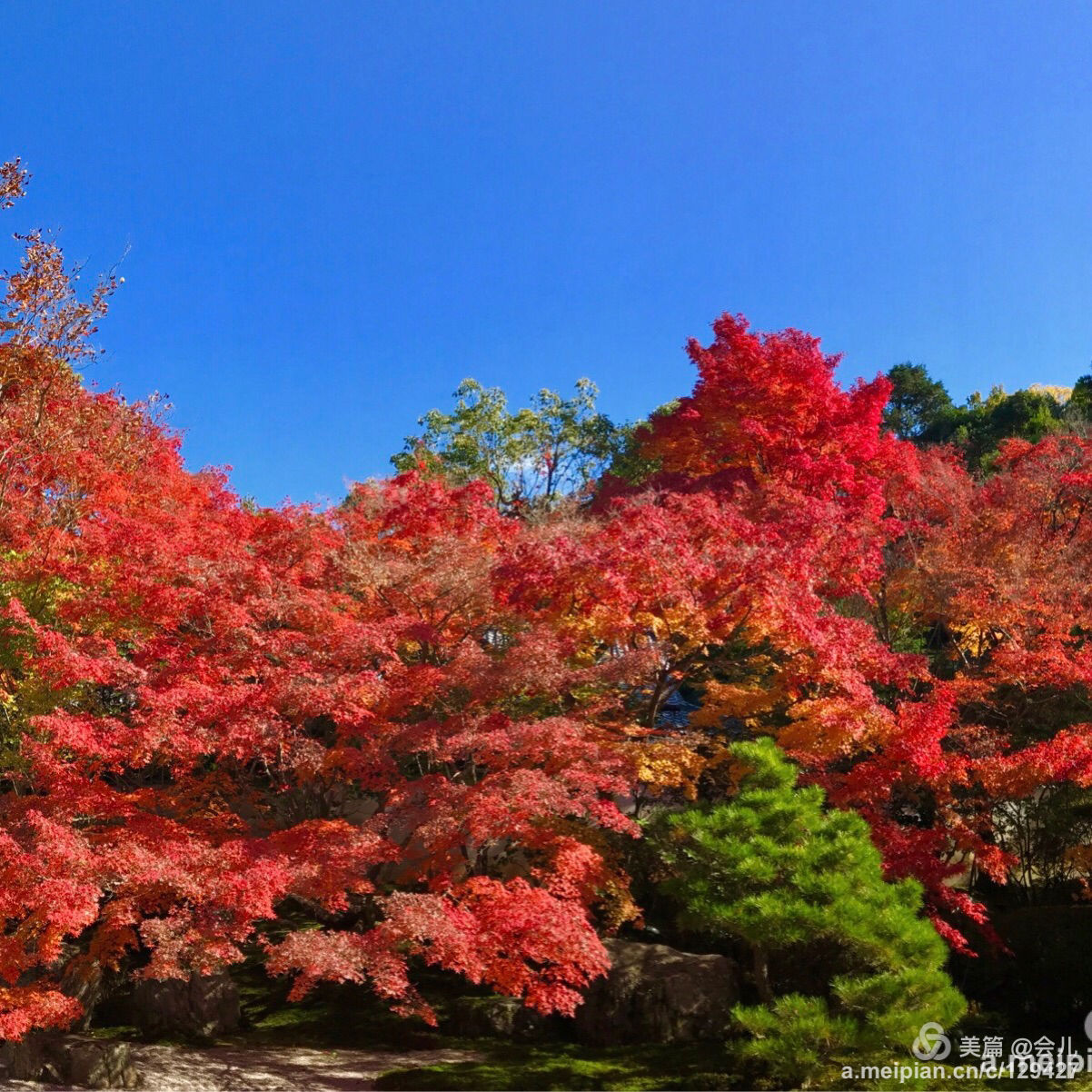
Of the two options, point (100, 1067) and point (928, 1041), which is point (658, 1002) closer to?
point (928, 1041)

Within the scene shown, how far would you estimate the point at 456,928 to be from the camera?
310 inches

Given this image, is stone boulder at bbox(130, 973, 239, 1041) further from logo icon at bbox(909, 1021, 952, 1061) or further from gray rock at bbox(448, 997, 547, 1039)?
logo icon at bbox(909, 1021, 952, 1061)

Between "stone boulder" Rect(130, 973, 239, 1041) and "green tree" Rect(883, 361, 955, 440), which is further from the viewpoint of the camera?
"green tree" Rect(883, 361, 955, 440)

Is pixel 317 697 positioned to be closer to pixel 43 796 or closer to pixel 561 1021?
pixel 43 796

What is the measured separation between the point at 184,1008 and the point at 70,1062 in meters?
1.76

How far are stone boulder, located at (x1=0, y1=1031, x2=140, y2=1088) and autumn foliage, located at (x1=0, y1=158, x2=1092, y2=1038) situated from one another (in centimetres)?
72

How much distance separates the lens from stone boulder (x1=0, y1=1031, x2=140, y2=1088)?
30.2 ft

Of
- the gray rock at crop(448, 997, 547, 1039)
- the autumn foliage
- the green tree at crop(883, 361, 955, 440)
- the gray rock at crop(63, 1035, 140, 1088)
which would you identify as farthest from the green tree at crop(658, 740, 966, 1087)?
the green tree at crop(883, 361, 955, 440)

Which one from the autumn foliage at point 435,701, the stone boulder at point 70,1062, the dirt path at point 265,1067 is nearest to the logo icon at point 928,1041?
the autumn foliage at point 435,701

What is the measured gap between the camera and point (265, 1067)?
9.77 m

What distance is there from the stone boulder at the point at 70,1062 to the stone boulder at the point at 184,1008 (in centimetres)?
125

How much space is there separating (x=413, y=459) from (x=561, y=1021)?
1666 centimetres

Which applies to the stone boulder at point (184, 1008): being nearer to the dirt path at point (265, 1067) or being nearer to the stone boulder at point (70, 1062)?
the dirt path at point (265, 1067)

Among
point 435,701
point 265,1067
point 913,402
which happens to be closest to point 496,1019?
point 265,1067
